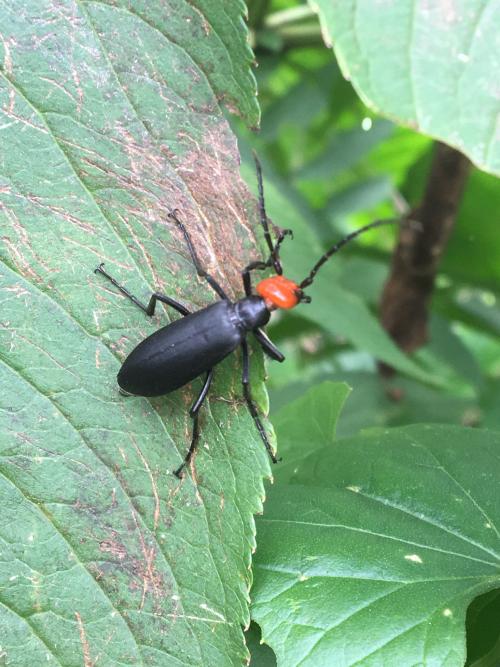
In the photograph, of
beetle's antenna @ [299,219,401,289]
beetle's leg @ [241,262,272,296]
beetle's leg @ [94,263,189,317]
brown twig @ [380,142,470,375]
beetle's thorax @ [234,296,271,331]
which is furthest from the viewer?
brown twig @ [380,142,470,375]

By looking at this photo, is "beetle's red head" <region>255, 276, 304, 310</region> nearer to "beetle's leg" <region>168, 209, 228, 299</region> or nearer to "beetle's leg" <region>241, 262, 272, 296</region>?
"beetle's leg" <region>241, 262, 272, 296</region>

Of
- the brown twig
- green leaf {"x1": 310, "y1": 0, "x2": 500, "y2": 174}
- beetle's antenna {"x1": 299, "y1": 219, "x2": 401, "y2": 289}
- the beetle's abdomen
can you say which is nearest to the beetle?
the beetle's abdomen

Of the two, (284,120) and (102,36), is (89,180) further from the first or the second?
(284,120)

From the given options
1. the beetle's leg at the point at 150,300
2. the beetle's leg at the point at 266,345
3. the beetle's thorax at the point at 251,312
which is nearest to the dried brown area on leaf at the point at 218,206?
the beetle's leg at the point at 150,300

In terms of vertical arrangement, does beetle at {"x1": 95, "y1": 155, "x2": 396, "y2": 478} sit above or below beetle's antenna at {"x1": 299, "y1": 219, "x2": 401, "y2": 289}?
above

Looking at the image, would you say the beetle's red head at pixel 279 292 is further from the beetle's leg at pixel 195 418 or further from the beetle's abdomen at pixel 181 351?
the beetle's leg at pixel 195 418

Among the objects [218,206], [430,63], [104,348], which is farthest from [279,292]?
[430,63]

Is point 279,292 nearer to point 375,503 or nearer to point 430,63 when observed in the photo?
point 375,503
